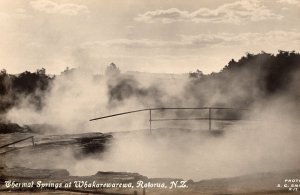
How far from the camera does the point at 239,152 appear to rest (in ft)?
53.0

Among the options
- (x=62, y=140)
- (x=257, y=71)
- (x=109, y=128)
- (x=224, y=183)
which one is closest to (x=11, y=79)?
(x=109, y=128)

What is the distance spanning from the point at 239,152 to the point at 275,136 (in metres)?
2.40

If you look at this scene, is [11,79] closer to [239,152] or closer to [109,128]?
[109,128]

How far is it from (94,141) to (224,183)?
29.5 feet

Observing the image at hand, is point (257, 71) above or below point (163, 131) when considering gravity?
above

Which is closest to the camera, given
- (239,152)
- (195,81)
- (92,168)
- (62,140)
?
(92,168)

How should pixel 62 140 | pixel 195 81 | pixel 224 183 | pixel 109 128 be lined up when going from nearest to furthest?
pixel 224 183 → pixel 62 140 → pixel 109 128 → pixel 195 81

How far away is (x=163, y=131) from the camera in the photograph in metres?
18.2

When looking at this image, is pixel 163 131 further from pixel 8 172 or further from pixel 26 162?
pixel 8 172

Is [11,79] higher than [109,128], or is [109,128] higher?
[11,79]

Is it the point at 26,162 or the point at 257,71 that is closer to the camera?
the point at 26,162

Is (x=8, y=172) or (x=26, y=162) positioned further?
(x=26, y=162)

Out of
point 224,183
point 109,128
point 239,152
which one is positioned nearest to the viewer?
point 224,183

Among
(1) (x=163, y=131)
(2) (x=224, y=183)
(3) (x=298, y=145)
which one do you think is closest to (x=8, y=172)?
(2) (x=224, y=183)
